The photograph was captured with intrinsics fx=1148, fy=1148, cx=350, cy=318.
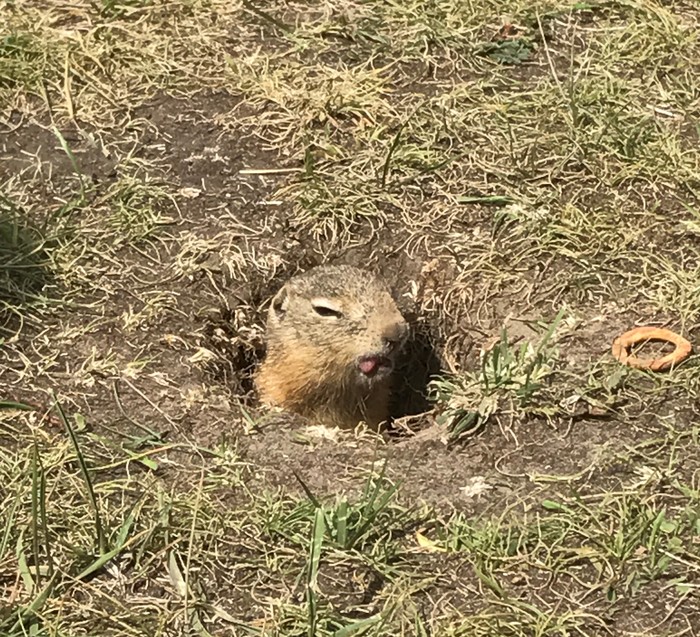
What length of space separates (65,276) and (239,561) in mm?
1602

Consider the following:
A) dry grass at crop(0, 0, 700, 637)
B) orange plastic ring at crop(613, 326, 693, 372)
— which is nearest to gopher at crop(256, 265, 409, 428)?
dry grass at crop(0, 0, 700, 637)

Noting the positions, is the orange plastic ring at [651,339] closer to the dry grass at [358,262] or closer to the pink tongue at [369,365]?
the dry grass at [358,262]

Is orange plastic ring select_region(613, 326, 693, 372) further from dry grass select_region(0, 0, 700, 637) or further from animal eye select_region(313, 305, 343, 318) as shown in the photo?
animal eye select_region(313, 305, 343, 318)

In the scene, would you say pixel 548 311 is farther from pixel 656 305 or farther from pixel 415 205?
pixel 415 205

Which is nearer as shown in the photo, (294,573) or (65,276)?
(294,573)

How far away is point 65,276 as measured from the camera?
4.58 m

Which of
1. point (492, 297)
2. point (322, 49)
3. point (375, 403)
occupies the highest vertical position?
point (322, 49)

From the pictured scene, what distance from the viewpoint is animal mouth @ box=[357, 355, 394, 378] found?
180 inches

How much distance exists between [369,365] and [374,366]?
0.02 m

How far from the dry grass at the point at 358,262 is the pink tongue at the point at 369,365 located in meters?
0.28

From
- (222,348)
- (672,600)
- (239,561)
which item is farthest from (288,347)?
(672,600)

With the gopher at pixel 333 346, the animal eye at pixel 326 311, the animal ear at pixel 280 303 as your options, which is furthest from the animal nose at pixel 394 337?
the animal ear at pixel 280 303

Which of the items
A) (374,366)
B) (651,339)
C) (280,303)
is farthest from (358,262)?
(651,339)

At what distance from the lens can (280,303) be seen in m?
4.81
